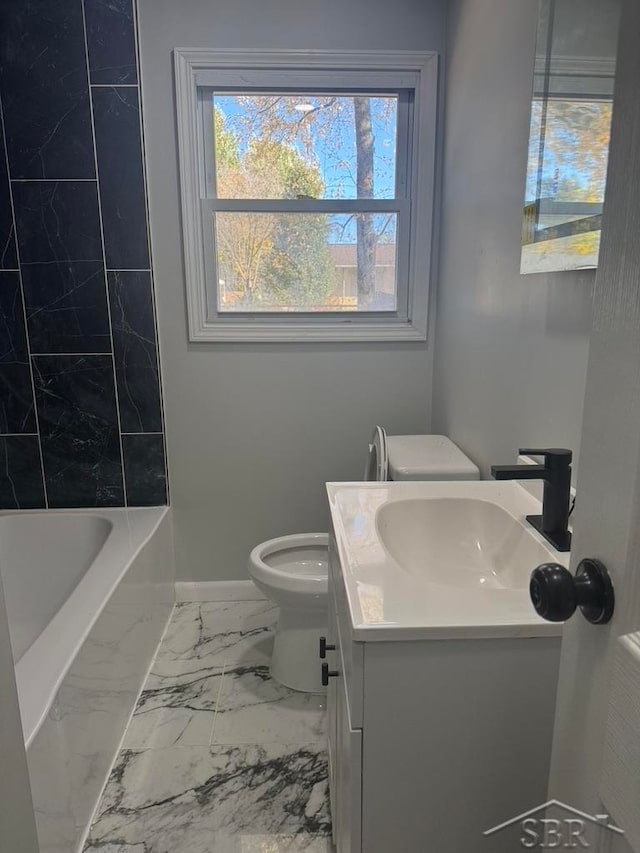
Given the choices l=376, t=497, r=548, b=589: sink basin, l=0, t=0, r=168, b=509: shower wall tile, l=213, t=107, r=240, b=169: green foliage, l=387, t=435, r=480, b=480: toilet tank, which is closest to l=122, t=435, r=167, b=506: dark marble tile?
l=0, t=0, r=168, b=509: shower wall tile

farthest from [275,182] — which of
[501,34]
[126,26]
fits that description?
[501,34]

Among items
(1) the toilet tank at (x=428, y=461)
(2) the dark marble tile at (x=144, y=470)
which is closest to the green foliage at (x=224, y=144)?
(2) the dark marble tile at (x=144, y=470)

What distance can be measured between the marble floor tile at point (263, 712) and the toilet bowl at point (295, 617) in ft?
0.15

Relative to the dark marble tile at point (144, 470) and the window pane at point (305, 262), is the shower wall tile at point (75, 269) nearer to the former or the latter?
the dark marble tile at point (144, 470)

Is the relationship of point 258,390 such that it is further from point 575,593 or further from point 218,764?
point 575,593

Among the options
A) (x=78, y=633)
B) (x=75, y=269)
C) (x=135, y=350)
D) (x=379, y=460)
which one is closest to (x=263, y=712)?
(x=78, y=633)

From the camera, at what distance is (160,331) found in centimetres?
249

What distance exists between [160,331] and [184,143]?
0.73m

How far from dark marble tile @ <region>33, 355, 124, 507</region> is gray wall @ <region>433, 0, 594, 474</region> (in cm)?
139

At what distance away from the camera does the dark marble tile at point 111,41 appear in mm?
2211

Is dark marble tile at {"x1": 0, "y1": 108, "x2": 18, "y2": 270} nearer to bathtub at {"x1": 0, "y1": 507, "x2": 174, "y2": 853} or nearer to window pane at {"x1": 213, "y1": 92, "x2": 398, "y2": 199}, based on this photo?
window pane at {"x1": 213, "y1": 92, "x2": 398, "y2": 199}

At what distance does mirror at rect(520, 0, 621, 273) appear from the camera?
1.08 meters

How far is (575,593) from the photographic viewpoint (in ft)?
1.86

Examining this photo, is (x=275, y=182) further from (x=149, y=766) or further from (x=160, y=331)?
(x=149, y=766)
